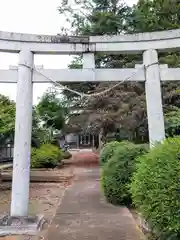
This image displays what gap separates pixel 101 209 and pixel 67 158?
1803 cm

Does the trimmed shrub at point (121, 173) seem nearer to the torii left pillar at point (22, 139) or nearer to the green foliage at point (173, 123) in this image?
the torii left pillar at point (22, 139)

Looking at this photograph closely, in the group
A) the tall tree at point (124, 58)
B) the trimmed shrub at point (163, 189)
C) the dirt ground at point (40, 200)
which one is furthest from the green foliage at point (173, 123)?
the trimmed shrub at point (163, 189)

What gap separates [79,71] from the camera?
16.4 ft

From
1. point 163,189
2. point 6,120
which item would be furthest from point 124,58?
point 163,189

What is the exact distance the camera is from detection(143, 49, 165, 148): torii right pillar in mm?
4820

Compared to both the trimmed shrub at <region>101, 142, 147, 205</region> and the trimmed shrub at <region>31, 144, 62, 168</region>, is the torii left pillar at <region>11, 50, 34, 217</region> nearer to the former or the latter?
the trimmed shrub at <region>101, 142, 147, 205</region>

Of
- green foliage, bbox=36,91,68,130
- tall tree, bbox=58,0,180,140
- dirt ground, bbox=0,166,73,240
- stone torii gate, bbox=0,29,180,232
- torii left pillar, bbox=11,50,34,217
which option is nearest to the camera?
torii left pillar, bbox=11,50,34,217

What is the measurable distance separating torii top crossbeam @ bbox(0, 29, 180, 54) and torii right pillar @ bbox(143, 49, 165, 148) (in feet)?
0.73

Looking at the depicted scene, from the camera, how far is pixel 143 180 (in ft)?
10.8

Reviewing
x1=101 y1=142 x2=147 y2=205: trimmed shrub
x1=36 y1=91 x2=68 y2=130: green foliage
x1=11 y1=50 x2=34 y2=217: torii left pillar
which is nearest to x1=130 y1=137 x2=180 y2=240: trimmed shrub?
x1=11 y1=50 x2=34 y2=217: torii left pillar

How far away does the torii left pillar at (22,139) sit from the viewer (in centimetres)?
466

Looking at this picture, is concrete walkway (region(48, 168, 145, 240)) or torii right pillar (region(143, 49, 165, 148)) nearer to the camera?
concrete walkway (region(48, 168, 145, 240))

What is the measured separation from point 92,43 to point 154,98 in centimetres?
155

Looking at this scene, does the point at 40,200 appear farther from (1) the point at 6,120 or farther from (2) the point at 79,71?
(1) the point at 6,120
